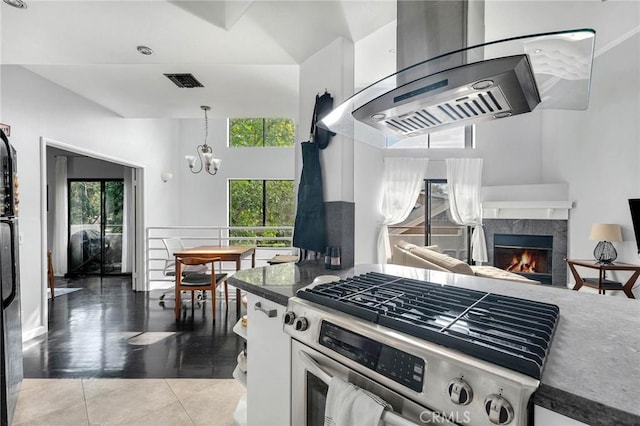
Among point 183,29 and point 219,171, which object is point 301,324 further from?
point 219,171

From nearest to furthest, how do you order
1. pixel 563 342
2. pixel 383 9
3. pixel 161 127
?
pixel 563 342 → pixel 383 9 → pixel 161 127

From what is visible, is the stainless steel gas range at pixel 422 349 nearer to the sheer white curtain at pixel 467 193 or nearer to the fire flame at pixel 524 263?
the sheer white curtain at pixel 467 193

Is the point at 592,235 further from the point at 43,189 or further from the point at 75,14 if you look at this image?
the point at 43,189

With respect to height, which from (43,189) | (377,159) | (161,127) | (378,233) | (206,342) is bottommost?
(206,342)

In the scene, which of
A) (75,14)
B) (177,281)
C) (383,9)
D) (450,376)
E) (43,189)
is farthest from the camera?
(177,281)

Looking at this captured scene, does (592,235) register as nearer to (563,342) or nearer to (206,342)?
(563,342)

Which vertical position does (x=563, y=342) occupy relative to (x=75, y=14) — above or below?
below

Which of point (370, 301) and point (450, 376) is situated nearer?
point (450, 376)

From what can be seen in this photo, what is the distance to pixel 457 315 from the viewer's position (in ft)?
3.09

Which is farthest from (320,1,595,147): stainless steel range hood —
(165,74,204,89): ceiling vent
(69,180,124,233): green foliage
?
(69,180,124,233): green foliage

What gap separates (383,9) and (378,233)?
4.54 meters

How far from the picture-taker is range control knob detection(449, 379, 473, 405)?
26.9 inches

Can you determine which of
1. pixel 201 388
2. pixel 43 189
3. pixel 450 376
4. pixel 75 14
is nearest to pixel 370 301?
pixel 450 376

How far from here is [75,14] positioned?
6.10 feet
